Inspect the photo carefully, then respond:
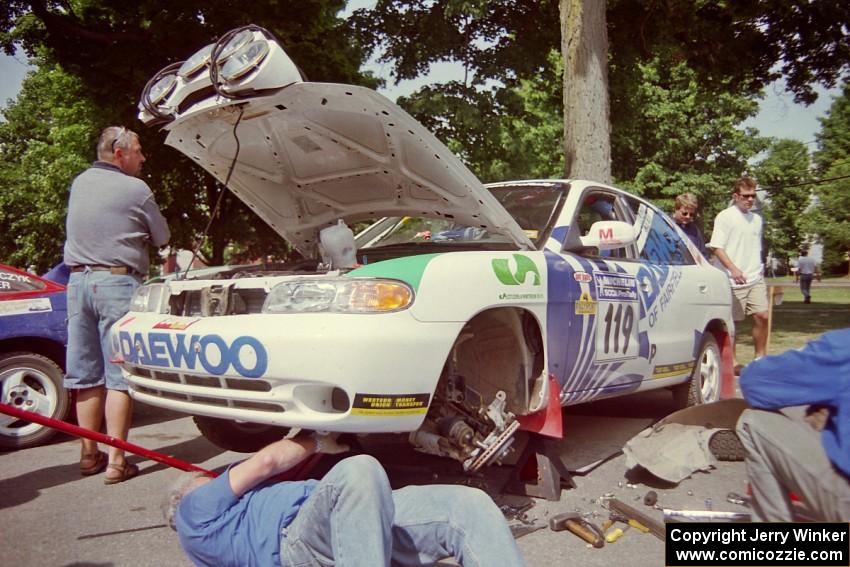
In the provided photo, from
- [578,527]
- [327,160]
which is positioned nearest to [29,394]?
[327,160]

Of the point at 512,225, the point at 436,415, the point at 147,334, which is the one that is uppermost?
the point at 512,225

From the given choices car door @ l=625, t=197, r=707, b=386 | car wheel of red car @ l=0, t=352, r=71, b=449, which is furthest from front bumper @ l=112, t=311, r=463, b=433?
car wheel of red car @ l=0, t=352, r=71, b=449

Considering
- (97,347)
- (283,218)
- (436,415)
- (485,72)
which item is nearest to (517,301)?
(436,415)

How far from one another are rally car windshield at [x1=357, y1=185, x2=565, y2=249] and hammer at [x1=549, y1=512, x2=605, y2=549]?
1.40 metres

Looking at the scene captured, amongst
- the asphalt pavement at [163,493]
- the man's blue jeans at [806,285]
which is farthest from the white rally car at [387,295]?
the man's blue jeans at [806,285]

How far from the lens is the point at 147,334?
3.31 metres

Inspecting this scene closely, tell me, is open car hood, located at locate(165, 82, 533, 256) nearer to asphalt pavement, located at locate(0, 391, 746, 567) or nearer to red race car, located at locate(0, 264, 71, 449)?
asphalt pavement, located at locate(0, 391, 746, 567)

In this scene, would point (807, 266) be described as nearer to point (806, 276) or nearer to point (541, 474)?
point (806, 276)

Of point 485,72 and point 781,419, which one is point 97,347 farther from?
point 485,72

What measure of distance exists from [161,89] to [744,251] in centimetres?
570

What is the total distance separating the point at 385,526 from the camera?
2.23 m

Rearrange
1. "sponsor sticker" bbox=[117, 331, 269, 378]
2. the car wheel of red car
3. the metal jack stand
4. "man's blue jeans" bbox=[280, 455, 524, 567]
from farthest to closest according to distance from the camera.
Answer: the car wheel of red car
the metal jack stand
"sponsor sticker" bbox=[117, 331, 269, 378]
"man's blue jeans" bbox=[280, 455, 524, 567]

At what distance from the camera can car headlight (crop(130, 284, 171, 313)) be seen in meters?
3.59

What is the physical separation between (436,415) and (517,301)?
0.65m
